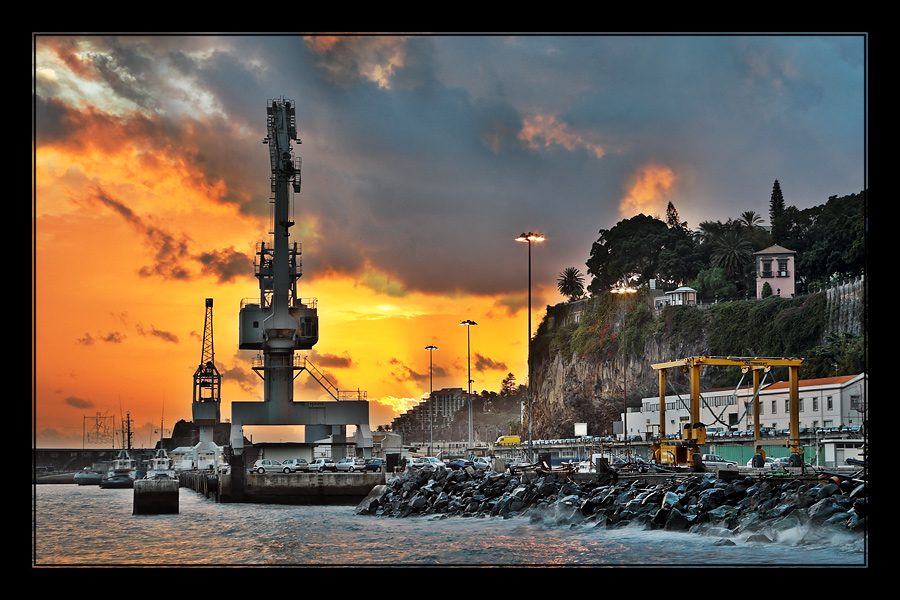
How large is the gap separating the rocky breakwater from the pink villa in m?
61.3

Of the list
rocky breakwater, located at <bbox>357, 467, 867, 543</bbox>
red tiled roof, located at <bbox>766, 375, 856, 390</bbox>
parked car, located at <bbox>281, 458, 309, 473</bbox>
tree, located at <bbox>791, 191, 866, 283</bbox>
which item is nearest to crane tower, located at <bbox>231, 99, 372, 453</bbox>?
parked car, located at <bbox>281, 458, 309, 473</bbox>

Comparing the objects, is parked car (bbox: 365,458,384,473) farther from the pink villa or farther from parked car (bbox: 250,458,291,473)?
the pink villa

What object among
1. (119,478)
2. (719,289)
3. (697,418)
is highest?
(719,289)

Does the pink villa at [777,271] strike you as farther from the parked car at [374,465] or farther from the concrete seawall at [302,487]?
the concrete seawall at [302,487]

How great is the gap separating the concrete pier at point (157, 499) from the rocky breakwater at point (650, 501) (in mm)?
9725

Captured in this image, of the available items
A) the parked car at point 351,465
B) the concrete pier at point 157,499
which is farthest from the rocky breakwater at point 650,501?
the parked car at point 351,465

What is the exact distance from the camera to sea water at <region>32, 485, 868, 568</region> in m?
18.5

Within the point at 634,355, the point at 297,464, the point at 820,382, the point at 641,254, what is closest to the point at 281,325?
the point at 297,464

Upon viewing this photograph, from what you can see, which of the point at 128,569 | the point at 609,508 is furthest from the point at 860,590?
the point at 609,508

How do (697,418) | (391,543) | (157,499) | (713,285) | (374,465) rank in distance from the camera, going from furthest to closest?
1. (713,285)
2. (374,465)
3. (157,499)
4. (697,418)
5. (391,543)

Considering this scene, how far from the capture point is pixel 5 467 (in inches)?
229

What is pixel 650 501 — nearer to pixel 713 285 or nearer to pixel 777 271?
pixel 777 271

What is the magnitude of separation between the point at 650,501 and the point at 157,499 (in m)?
24.7

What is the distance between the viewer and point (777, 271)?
90000 millimetres
